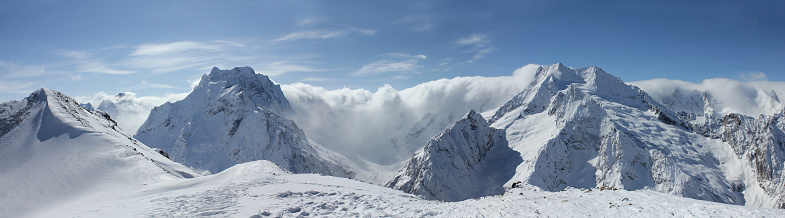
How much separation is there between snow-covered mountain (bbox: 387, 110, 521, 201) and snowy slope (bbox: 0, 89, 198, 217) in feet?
432

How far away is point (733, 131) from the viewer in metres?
155

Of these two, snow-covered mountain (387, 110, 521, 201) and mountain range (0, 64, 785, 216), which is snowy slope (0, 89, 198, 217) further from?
snow-covered mountain (387, 110, 521, 201)

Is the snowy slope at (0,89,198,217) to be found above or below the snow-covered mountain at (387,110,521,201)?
above

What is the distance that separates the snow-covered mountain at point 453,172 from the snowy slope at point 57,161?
432 ft

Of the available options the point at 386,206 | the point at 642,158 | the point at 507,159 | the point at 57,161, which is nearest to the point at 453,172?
the point at 507,159

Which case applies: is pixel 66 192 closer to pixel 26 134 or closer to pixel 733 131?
pixel 26 134

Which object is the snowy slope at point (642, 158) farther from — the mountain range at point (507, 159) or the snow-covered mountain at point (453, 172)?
the snow-covered mountain at point (453, 172)

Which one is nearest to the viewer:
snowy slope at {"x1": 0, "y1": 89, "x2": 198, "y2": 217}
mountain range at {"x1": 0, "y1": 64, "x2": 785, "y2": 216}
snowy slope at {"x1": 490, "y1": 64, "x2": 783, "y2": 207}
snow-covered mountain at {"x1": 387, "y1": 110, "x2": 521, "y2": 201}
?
snowy slope at {"x1": 0, "y1": 89, "x2": 198, "y2": 217}

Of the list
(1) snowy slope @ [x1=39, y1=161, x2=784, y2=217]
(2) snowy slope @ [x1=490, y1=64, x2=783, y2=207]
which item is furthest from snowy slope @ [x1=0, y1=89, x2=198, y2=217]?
(2) snowy slope @ [x1=490, y1=64, x2=783, y2=207]

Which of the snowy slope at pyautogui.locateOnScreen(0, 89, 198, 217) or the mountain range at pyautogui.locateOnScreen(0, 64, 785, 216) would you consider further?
the mountain range at pyautogui.locateOnScreen(0, 64, 785, 216)

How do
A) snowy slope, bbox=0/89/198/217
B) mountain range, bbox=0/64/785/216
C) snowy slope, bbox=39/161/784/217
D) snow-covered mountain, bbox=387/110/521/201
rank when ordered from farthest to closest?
snow-covered mountain, bbox=387/110/521/201
mountain range, bbox=0/64/785/216
snowy slope, bbox=0/89/198/217
snowy slope, bbox=39/161/784/217

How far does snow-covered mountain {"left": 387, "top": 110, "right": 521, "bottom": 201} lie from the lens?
6870 inches

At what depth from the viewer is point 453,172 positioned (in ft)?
601

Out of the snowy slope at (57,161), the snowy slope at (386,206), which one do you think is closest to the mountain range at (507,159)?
the snowy slope at (57,161)
